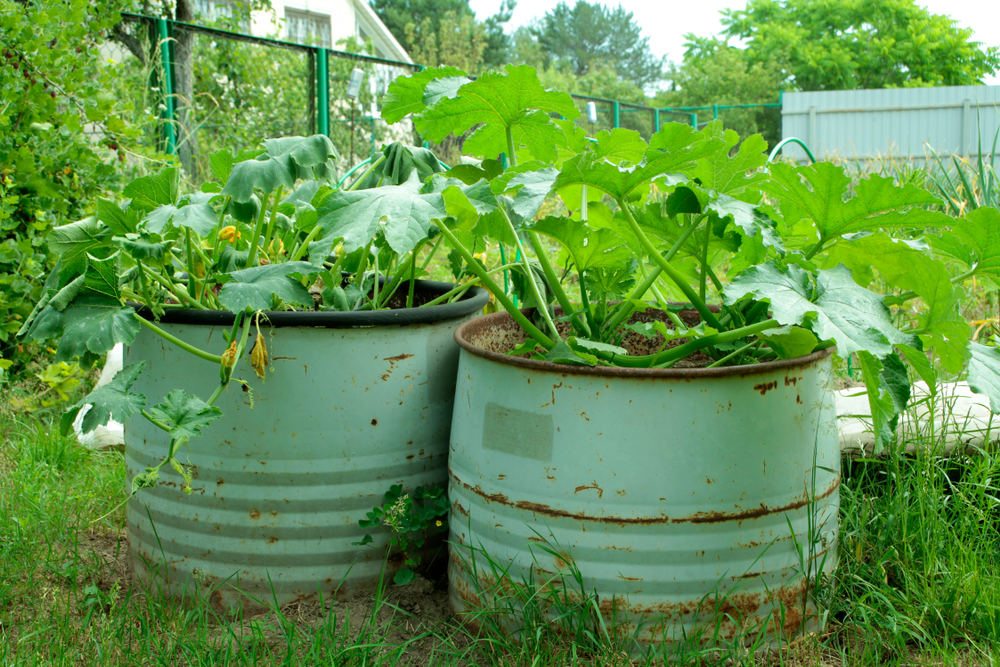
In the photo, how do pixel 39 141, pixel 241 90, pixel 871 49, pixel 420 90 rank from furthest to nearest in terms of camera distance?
pixel 871 49
pixel 241 90
pixel 39 141
pixel 420 90

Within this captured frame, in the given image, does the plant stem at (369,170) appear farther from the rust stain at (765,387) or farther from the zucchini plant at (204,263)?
the rust stain at (765,387)

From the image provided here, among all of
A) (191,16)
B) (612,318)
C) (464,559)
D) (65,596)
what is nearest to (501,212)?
(612,318)

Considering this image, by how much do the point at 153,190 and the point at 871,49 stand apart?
2906 centimetres

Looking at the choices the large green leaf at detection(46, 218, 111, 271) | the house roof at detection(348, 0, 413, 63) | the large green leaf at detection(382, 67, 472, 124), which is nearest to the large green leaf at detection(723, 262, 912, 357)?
the large green leaf at detection(382, 67, 472, 124)

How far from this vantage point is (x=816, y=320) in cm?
96

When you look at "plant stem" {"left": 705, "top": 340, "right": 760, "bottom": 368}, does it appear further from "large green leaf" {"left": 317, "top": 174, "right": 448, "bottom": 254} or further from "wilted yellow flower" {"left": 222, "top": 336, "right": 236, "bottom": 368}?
"wilted yellow flower" {"left": 222, "top": 336, "right": 236, "bottom": 368}

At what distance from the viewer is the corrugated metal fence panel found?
1133 cm

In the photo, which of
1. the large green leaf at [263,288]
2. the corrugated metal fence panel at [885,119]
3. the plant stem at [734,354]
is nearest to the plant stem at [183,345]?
the large green leaf at [263,288]

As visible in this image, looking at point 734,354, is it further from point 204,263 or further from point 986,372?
point 204,263

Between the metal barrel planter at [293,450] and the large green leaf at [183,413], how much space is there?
14 cm

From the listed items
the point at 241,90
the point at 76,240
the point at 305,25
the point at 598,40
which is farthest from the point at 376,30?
the point at 598,40

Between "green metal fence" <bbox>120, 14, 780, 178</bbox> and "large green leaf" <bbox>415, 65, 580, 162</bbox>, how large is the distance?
9.87 feet

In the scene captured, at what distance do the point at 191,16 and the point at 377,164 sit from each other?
5751 mm

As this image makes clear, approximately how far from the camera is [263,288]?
1.14m
